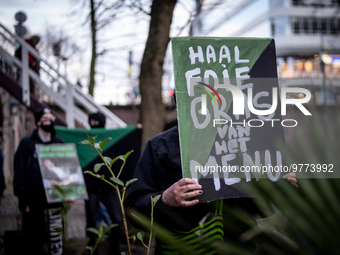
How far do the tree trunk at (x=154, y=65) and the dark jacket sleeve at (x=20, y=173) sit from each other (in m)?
2.50

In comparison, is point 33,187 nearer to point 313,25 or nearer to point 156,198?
point 156,198

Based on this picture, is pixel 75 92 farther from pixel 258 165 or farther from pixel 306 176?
pixel 306 176

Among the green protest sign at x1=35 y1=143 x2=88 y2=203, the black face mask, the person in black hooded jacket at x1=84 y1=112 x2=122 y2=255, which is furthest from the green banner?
the black face mask

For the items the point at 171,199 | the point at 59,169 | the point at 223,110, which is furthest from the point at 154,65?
the point at 171,199

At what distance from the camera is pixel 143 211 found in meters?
1.96

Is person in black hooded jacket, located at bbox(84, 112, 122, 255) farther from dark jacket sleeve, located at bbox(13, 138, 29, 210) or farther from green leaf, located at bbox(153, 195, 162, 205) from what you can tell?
green leaf, located at bbox(153, 195, 162, 205)

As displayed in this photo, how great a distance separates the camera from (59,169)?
15.0 feet

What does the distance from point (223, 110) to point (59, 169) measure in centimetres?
319

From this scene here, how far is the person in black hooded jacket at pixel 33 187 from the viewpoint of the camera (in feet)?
14.4

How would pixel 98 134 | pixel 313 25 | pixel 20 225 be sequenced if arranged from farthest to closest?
pixel 313 25, pixel 20 225, pixel 98 134

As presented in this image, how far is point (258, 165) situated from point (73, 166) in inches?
132

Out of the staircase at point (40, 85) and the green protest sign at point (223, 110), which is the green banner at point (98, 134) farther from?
the green protest sign at point (223, 110)

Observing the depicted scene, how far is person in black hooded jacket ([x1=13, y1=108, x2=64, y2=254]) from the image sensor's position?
4391 millimetres

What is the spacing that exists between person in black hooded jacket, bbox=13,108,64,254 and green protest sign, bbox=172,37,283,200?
3.09 meters
